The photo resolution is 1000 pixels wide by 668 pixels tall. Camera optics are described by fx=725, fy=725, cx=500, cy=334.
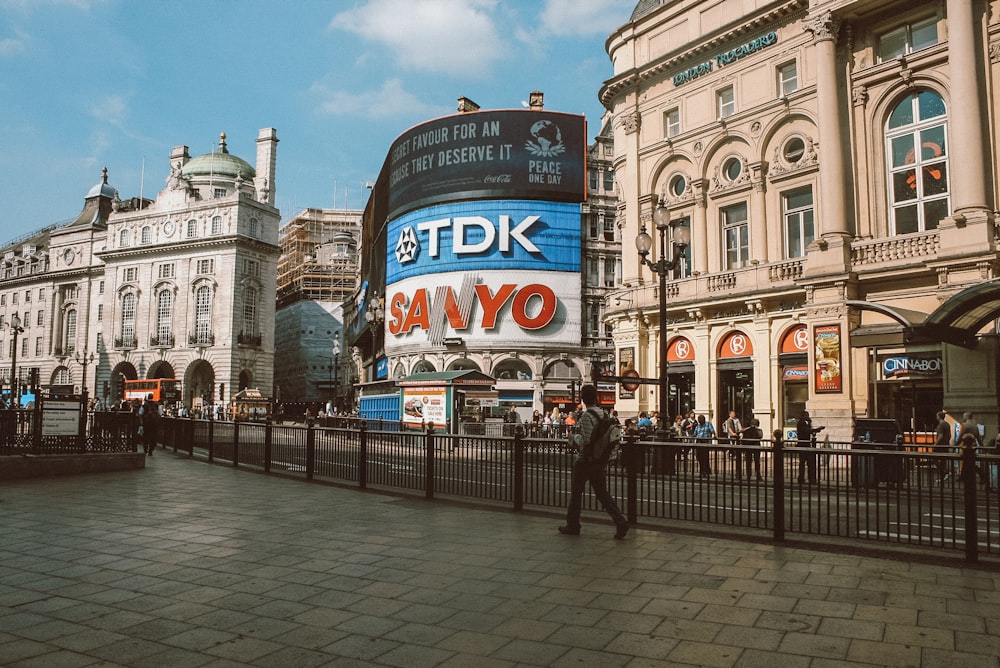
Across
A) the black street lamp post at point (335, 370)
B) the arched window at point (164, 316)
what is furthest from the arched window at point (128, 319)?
the black street lamp post at point (335, 370)

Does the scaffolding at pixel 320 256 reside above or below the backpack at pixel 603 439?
above

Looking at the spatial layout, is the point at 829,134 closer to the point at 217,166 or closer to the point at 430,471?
the point at 430,471

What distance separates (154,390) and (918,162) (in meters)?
56.5

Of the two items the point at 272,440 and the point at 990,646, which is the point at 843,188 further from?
the point at 990,646

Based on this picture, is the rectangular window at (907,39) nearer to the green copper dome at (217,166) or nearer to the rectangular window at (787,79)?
the rectangular window at (787,79)

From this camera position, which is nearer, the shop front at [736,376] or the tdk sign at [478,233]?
the shop front at [736,376]

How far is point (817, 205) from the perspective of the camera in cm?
2483

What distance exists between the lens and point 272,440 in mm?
15273

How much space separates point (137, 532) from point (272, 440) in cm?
706

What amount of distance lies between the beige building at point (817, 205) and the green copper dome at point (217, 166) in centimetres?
6572

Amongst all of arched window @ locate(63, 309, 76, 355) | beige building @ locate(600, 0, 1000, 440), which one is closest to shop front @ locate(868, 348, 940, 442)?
beige building @ locate(600, 0, 1000, 440)

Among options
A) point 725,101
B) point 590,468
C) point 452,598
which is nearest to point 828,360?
point 725,101

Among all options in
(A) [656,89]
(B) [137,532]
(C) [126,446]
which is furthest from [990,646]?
(A) [656,89]

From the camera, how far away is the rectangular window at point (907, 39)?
22.2 meters
